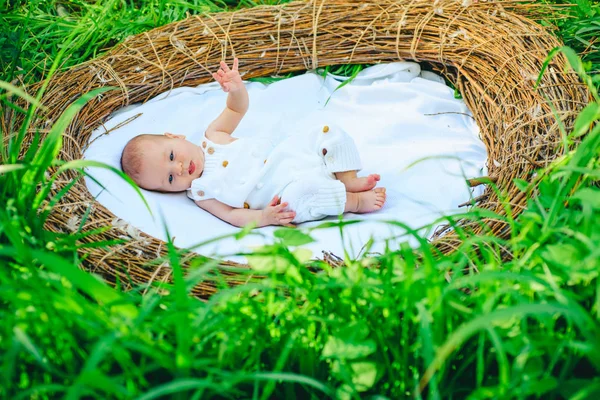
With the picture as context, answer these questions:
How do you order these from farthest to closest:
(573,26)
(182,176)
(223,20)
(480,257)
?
(223,20) → (573,26) → (182,176) → (480,257)

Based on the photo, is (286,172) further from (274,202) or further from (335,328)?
(335,328)

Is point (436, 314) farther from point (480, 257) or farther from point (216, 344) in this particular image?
point (480, 257)

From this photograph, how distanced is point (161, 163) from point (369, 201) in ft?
2.59

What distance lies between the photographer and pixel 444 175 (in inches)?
95.7

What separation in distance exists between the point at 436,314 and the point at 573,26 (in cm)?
208

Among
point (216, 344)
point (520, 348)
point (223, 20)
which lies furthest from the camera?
point (223, 20)

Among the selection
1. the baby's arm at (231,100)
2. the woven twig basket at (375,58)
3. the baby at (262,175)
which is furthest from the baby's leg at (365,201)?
the baby's arm at (231,100)

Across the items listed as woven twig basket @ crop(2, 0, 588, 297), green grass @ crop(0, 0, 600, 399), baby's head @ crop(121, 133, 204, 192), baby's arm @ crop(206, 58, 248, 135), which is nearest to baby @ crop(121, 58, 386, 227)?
baby's head @ crop(121, 133, 204, 192)

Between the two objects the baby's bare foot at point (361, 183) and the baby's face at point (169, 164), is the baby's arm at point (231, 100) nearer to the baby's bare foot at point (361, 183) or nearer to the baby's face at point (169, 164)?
the baby's face at point (169, 164)

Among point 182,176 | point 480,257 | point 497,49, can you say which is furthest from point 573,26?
point 182,176

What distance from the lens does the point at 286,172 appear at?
92.8 inches

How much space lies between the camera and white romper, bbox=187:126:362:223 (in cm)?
227

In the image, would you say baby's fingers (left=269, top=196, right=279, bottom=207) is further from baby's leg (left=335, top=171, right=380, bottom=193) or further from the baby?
baby's leg (left=335, top=171, right=380, bottom=193)

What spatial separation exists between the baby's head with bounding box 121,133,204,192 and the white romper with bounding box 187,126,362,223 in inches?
2.1
